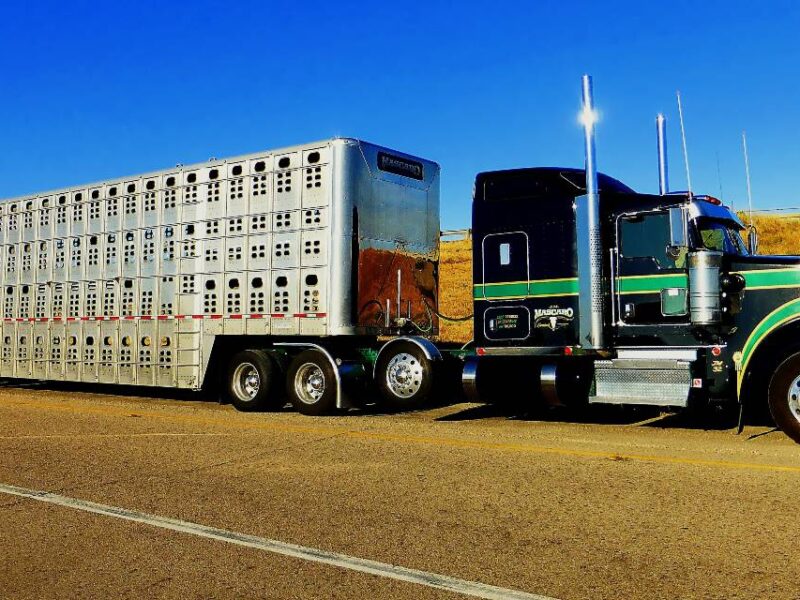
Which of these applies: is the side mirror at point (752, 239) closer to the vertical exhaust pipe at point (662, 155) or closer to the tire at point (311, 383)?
the vertical exhaust pipe at point (662, 155)

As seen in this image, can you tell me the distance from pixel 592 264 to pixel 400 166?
14.5ft

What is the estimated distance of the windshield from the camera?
1001 cm

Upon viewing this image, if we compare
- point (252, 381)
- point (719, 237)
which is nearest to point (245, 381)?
point (252, 381)

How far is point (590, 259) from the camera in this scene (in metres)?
10.5

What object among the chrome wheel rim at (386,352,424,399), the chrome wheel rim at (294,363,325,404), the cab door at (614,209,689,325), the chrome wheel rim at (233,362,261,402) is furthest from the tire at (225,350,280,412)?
the cab door at (614,209,689,325)

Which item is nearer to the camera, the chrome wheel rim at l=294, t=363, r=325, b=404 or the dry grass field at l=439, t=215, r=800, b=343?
the chrome wheel rim at l=294, t=363, r=325, b=404

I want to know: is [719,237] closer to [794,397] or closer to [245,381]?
[794,397]

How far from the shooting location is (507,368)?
445 inches

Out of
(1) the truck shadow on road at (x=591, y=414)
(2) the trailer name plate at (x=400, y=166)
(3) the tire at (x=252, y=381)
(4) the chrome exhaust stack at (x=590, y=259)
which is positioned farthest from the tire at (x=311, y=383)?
(4) the chrome exhaust stack at (x=590, y=259)

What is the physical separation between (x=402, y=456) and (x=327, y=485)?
5.41ft

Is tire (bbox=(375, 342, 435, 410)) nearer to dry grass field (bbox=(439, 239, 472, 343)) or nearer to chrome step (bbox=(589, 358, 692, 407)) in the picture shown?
chrome step (bbox=(589, 358, 692, 407))

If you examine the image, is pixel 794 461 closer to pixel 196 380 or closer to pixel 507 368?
pixel 507 368

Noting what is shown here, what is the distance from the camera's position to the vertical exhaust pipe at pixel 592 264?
10484mm

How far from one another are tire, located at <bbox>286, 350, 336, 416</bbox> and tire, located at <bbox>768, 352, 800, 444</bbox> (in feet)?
20.8
